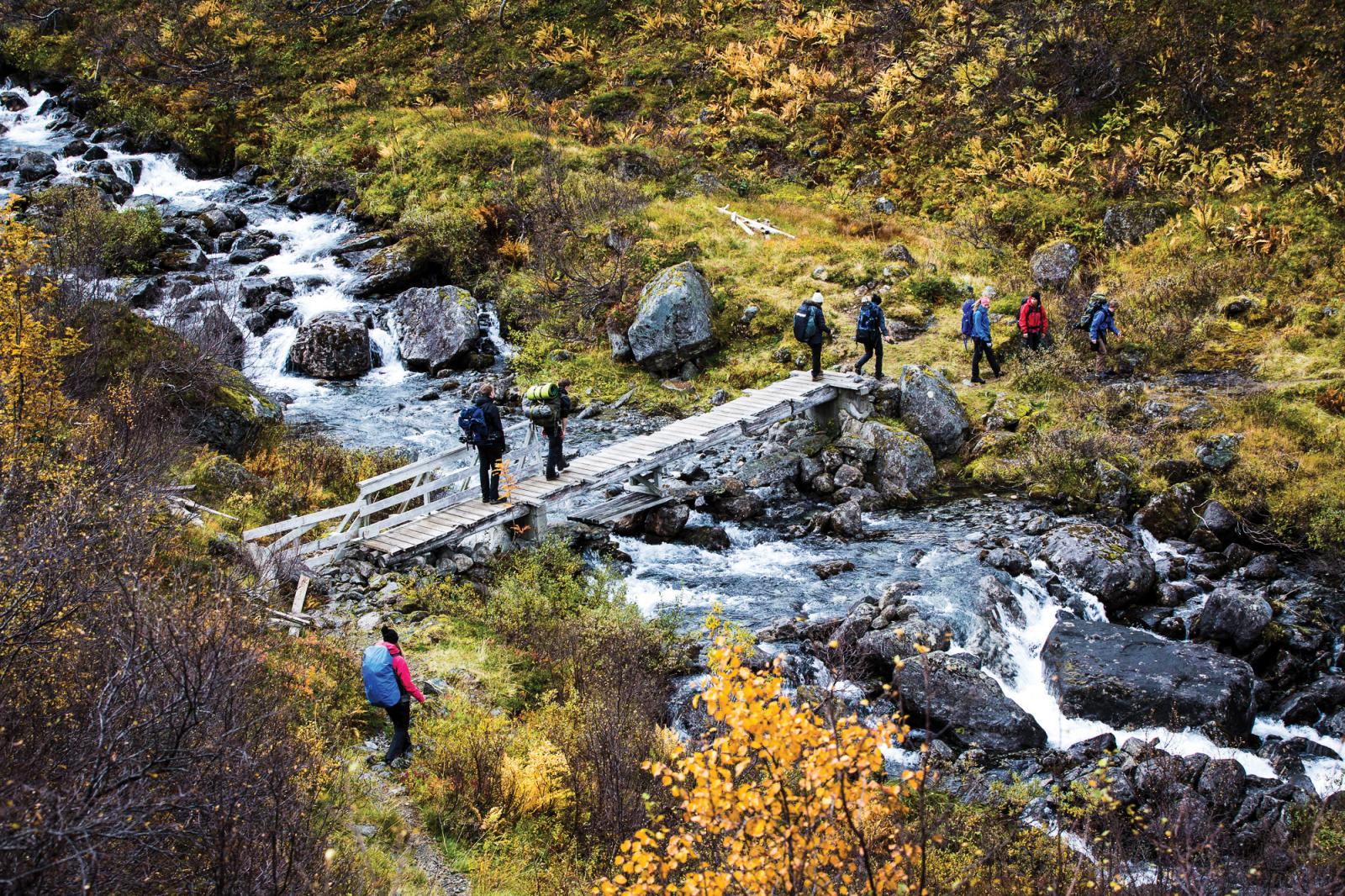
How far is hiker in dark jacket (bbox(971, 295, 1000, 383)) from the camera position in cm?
1920

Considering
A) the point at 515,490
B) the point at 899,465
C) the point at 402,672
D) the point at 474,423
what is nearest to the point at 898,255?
the point at 899,465

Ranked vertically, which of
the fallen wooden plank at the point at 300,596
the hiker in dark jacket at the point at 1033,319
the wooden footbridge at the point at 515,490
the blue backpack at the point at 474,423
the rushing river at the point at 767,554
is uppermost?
the blue backpack at the point at 474,423

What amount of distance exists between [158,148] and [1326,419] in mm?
37794

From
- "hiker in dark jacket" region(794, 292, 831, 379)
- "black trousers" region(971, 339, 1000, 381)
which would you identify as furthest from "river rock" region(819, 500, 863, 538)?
"black trousers" region(971, 339, 1000, 381)

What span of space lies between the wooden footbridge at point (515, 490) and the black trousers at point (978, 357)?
101 inches

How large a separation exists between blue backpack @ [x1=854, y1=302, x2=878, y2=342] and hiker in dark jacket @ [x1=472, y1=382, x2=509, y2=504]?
794 cm

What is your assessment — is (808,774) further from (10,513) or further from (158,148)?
(158,148)

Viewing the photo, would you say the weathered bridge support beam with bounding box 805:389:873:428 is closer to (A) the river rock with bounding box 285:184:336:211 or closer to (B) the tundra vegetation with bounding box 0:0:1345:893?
(B) the tundra vegetation with bounding box 0:0:1345:893

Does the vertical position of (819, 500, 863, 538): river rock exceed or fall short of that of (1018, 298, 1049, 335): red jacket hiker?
it falls short

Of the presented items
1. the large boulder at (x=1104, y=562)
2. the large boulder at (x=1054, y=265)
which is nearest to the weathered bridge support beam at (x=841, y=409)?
the large boulder at (x=1104, y=562)

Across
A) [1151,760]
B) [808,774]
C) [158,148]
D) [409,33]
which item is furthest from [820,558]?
[409,33]

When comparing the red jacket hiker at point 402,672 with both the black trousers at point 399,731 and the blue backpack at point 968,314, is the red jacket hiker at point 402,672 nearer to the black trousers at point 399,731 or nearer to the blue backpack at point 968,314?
the black trousers at point 399,731

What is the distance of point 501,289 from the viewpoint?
1056 inches

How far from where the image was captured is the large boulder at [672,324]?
22594mm
